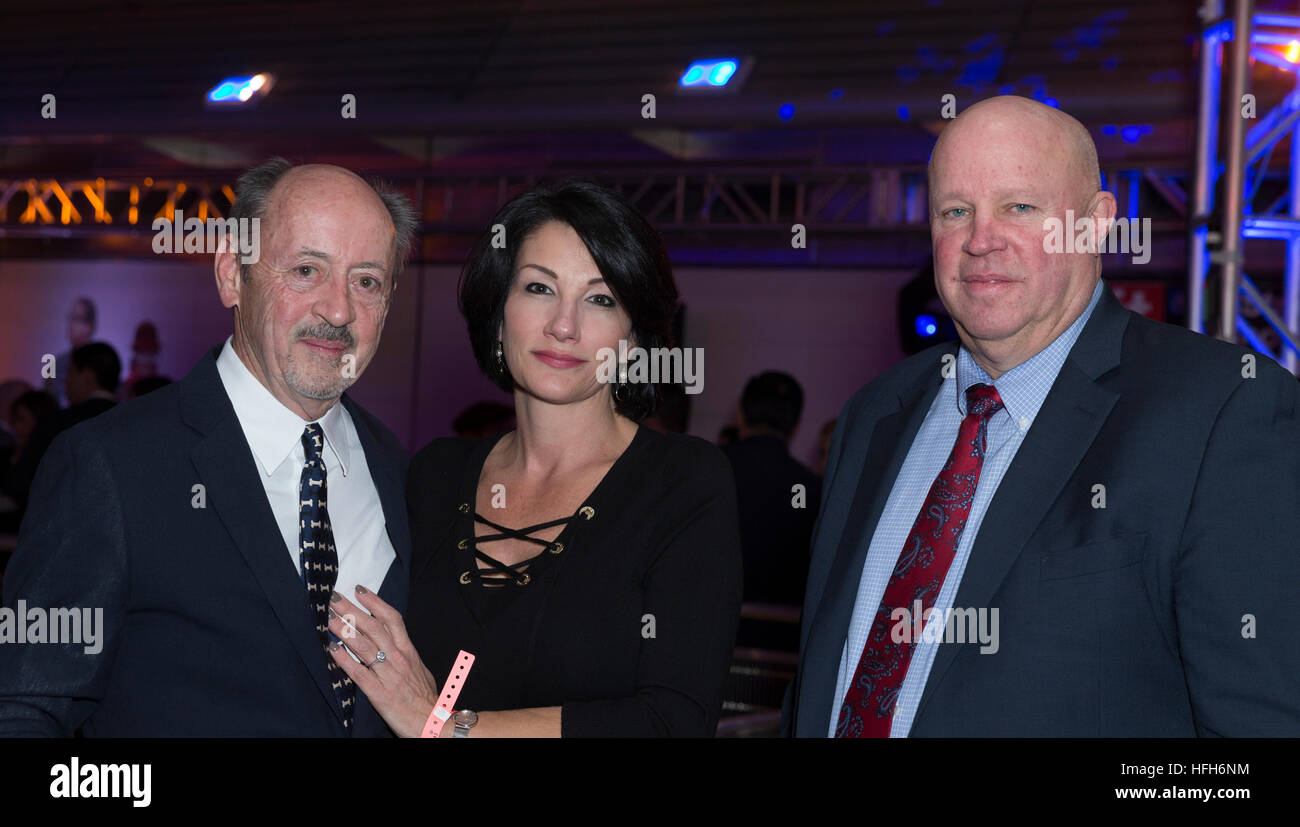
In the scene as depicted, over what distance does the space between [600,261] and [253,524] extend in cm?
68

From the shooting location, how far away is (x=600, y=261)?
1993 millimetres

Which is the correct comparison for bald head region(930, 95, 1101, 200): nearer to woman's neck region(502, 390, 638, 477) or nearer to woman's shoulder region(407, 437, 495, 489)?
woman's neck region(502, 390, 638, 477)

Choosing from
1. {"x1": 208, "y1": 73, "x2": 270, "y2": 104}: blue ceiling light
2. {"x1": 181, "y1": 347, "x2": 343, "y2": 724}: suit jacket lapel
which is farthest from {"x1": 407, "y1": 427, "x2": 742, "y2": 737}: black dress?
{"x1": 208, "y1": 73, "x2": 270, "y2": 104}: blue ceiling light

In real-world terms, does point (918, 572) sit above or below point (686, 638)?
above

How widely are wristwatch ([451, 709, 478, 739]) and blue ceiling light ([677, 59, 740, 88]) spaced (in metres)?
7.78

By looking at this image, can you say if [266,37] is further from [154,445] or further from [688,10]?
[154,445]

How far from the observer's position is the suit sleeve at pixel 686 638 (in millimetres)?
1790

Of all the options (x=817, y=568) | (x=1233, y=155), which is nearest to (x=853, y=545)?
(x=817, y=568)

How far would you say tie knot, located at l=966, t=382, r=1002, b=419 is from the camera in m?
1.89

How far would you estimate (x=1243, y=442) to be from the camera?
1583mm

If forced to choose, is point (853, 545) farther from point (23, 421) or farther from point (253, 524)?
point (23, 421)

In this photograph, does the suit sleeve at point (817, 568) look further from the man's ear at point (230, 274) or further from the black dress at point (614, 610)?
the man's ear at point (230, 274)
